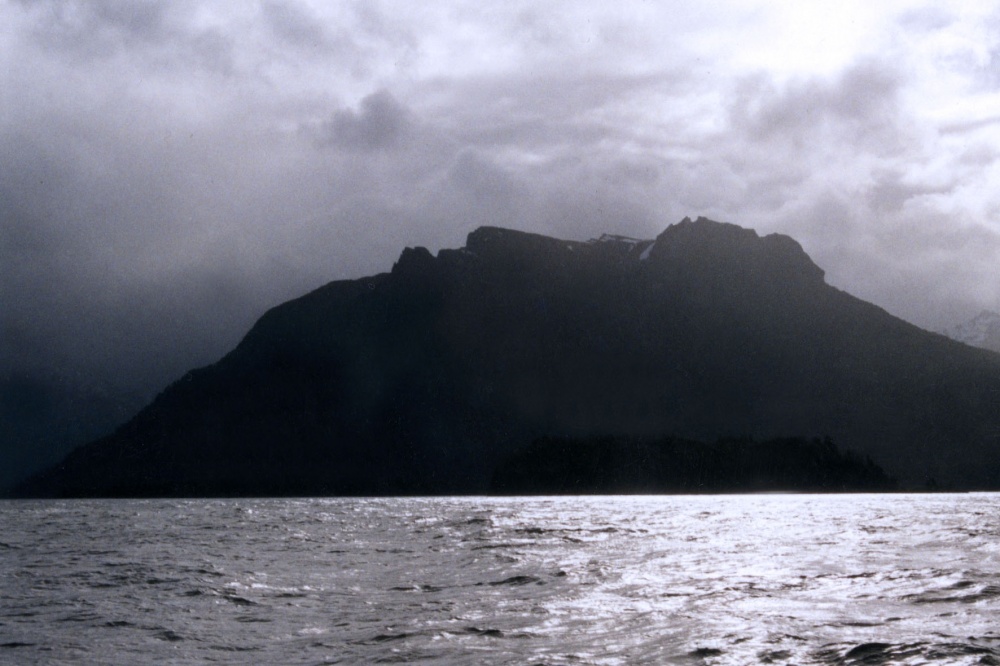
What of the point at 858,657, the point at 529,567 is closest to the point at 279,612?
the point at 529,567

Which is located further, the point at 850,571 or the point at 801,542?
the point at 801,542

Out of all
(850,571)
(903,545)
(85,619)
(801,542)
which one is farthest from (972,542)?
(85,619)

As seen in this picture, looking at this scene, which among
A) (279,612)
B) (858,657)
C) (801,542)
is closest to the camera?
(858,657)

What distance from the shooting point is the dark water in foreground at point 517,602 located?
23266 mm

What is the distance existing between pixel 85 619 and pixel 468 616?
12020 millimetres

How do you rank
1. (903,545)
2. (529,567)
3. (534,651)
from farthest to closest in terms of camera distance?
(903,545) → (529,567) → (534,651)

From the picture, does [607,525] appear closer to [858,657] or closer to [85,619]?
[85,619]

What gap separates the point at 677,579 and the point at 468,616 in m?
→ 11.6

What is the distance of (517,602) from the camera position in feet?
105

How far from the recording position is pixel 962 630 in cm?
2400

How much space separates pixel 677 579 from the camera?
123 ft

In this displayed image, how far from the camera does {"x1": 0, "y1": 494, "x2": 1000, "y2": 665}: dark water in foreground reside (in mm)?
23266

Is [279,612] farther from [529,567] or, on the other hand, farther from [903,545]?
[903,545]

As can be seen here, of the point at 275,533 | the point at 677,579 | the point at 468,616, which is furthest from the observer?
the point at 275,533
